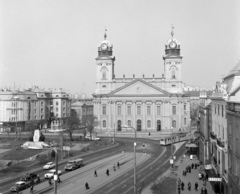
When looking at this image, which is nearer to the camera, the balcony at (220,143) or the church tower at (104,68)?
the balcony at (220,143)

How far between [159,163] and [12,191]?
2467 cm

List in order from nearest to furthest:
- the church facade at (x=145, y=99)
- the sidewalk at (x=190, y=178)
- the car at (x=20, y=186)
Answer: the car at (x=20, y=186), the sidewalk at (x=190, y=178), the church facade at (x=145, y=99)

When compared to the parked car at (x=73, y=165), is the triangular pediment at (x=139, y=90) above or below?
above

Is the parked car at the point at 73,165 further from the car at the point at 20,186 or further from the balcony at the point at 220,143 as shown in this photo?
the balcony at the point at 220,143

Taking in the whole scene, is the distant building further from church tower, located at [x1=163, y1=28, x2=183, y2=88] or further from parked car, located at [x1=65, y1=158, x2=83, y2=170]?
parked car, located at [x1=65, y1=158, x2=83, y2=170]

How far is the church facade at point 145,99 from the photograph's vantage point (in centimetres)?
10012

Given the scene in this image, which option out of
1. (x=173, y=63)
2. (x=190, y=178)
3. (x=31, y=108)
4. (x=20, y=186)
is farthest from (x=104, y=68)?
(x=20, y=186)

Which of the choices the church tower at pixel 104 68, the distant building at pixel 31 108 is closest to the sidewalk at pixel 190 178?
the distant building at pixel 31 108

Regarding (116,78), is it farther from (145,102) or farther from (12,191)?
(12,191)

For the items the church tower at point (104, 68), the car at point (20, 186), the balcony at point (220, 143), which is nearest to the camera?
the balcony at point (220, 143)

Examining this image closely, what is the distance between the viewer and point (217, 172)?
109ft

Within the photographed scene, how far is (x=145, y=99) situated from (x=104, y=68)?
1714cm

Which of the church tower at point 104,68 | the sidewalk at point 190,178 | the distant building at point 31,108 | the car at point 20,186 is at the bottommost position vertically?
the sidewalk at point 190,178

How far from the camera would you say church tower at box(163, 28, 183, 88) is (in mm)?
100188
